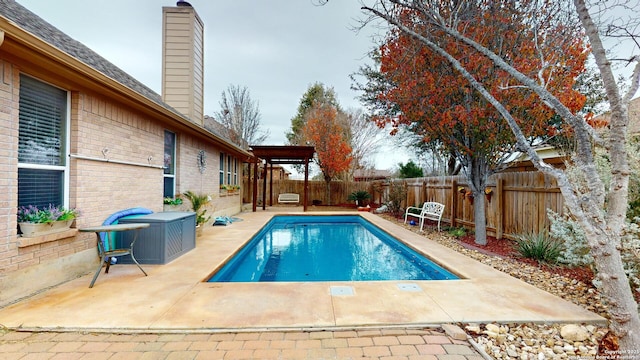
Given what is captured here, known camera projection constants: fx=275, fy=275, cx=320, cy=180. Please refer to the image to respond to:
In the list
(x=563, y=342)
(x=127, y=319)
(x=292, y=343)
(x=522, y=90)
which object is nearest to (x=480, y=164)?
(x=522, y=90)

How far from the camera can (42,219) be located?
3.34 meters

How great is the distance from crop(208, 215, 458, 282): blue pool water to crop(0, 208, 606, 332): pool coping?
0.94 m

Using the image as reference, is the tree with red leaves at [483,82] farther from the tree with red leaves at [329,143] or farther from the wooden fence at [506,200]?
the tree with red leaves at [329,143]

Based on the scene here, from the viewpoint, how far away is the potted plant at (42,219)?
3197mm

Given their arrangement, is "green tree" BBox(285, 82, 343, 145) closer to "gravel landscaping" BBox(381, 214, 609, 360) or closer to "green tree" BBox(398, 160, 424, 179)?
"green tree" BBox(398, 160, 424, 179)

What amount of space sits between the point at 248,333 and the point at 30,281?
111 inches

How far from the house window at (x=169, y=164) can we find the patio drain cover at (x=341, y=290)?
5.09 metres

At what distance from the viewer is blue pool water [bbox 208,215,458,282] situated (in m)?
4.96

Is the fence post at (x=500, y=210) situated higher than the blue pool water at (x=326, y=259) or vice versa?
the fence post at (x=500, y=210)

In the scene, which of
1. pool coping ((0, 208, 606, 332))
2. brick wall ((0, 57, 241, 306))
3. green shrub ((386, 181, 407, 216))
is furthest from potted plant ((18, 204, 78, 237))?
green shrub ((386, 181, 407, 216))

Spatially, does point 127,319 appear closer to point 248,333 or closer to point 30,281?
point 248,333

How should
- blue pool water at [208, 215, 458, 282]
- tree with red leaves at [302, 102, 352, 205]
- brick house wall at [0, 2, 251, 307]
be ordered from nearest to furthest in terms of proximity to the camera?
brick house wall at [0, 2, 251, 307], blue pool water at [208, 215, 458, 282], tree with red leaves at [302, 102, 352, 205]

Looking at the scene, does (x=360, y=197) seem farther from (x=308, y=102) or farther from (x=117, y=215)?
(x=117, y=215)

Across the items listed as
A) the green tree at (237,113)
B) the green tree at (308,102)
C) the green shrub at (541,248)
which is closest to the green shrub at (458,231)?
the green shrub at (541,248)
